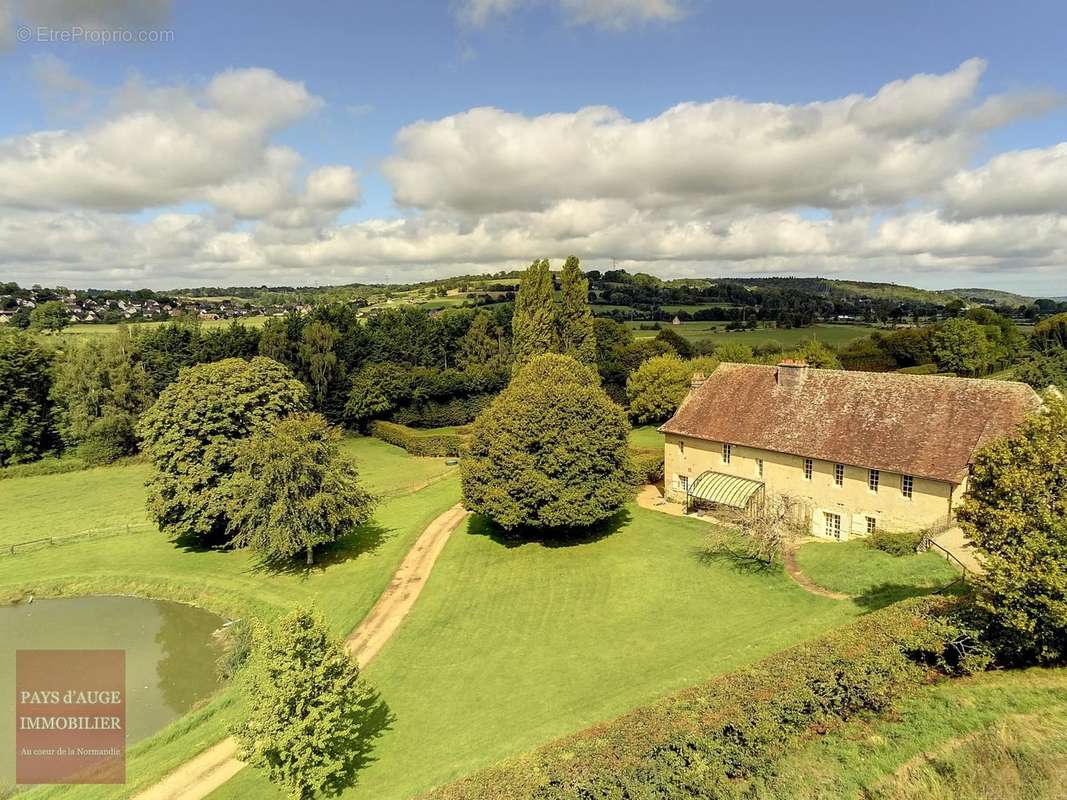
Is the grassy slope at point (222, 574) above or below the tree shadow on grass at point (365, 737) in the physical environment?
below

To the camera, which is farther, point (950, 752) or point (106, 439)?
point (106, 439)

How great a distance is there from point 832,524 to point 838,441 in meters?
4.71

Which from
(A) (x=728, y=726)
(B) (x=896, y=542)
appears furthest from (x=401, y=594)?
(B) (x=896, y=542)

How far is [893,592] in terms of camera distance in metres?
23.4

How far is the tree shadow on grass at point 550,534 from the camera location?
114ft

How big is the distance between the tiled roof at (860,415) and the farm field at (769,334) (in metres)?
71.0

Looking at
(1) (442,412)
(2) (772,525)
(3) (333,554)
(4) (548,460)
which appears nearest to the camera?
(2) (772,525)

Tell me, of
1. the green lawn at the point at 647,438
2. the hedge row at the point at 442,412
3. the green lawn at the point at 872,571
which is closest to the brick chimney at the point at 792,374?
the green lawn at the point at 872,571

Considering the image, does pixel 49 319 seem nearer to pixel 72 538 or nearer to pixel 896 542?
pixel 72 538

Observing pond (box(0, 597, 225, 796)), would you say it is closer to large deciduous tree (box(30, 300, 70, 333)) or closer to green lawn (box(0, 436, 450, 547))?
green lawn (box(0, 436, 450, 547))

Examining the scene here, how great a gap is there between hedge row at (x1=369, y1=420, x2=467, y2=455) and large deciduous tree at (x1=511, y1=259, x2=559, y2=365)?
38.5 feet

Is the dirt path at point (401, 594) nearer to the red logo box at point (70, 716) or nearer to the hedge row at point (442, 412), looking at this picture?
the red logo box at point (70, 716)

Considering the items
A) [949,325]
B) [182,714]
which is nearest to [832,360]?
[949,325]

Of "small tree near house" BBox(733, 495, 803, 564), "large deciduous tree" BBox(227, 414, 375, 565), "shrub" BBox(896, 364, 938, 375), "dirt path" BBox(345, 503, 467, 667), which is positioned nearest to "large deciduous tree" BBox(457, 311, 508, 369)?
"dirt path" BBox(345, 503, 467, 667)
